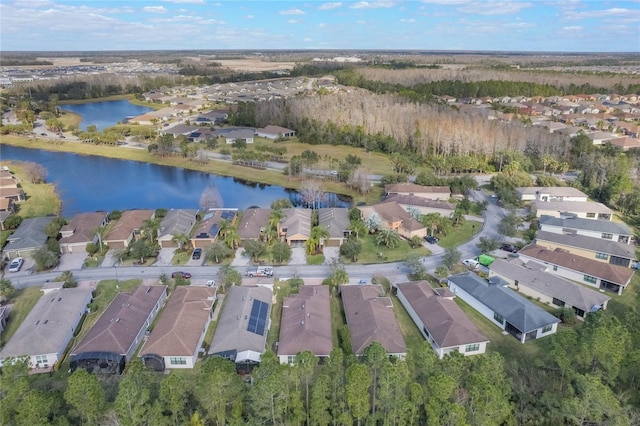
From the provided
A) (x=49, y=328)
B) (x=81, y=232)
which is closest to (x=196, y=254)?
(x=81, y=232)

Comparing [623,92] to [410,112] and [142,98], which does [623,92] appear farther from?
[142,98]

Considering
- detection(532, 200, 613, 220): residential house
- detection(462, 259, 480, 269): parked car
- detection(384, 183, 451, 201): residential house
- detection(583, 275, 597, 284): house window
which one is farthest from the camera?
detection(384, 183, 451, 201): residential house

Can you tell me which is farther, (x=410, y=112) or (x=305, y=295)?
(x=410, y=112)

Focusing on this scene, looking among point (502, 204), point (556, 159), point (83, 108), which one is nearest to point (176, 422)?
point (502, 204)

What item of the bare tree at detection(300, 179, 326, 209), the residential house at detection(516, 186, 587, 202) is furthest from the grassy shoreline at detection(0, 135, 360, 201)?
the residential house at detection(516, 186, 587, 202)

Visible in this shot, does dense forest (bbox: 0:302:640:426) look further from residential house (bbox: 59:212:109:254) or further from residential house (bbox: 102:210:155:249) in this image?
residential house (bbox: 59:212:109:254)

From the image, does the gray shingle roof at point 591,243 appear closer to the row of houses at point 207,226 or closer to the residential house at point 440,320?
the row of houses at point 207,226
